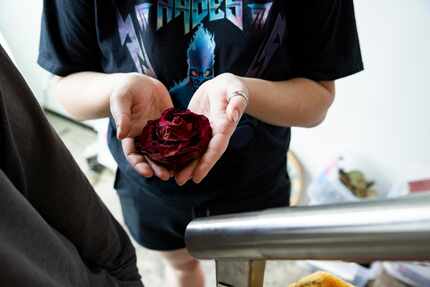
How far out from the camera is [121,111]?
2.02ft

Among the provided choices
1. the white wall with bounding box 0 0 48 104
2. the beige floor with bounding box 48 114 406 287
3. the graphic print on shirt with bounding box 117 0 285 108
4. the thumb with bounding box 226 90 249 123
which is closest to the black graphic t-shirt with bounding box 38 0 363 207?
the graphic print on shirt with bounding box 117 0 285 108

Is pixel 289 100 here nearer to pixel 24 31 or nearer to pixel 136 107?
pixel 136 107

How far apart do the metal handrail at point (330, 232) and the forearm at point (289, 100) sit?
0.33 metres

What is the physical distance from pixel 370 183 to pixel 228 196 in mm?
826

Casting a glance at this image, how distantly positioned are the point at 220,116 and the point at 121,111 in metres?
0.14

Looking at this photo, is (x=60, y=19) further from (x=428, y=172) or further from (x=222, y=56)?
(x=428, y=172)

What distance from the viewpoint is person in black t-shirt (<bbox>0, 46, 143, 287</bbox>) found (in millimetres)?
313

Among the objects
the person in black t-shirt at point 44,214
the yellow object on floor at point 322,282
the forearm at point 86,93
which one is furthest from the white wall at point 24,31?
the yellow object on floor at point 322,282

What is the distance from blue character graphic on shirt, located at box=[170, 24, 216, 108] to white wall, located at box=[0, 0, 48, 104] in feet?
3.69

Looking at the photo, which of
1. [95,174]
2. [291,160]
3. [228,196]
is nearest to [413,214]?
[228,196]

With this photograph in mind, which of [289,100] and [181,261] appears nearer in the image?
[289,100]

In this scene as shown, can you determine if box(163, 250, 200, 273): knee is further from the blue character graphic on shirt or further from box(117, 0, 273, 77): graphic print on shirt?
box(117, 0, 273, 77): graphic print on shirt

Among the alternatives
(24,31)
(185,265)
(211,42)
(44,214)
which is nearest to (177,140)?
(211,42)

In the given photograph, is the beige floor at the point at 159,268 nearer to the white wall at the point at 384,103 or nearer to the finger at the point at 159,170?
the white wall at the point at 384,103
